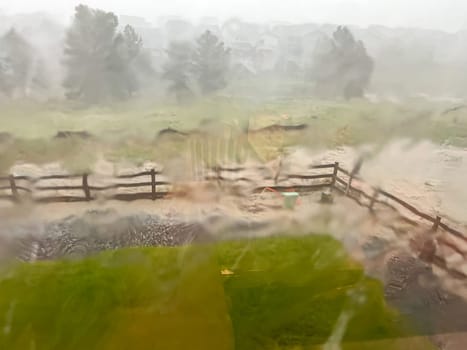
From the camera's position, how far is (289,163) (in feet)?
4.38

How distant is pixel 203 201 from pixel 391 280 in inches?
25.4

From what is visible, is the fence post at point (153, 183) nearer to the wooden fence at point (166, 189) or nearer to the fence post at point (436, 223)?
the wooden fence at point (166, 189)

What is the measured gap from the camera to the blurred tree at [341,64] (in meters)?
1.22

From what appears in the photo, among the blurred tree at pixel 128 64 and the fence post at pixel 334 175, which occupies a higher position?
the blurred tree at pixel 128 64

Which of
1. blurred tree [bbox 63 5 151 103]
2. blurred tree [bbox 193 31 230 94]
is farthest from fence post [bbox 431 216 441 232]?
blurred tree [bbox 63 5 151 103]

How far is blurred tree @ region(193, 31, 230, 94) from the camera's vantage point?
1193mm

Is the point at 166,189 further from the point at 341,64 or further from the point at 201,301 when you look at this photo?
the point at 341,64

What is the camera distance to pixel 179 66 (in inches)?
47.3

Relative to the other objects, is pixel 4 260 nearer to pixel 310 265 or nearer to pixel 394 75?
pixel 310 265

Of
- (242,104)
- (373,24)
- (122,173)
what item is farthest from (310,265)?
(373,24)

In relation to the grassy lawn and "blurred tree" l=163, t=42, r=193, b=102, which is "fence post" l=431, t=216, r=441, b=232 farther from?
"blurred tree" l=163, t=42, r=193, b=102

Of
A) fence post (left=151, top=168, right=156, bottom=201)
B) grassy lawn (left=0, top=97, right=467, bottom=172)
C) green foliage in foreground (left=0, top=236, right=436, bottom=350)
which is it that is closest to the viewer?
green foliage in foreground (left=0, top=236, right=436, bottom=350)

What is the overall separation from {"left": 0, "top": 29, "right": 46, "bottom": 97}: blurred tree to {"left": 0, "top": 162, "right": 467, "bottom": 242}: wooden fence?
265 millimetres

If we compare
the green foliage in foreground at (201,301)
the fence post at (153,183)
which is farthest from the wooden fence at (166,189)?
the green foliage in foreground at (201,301)
